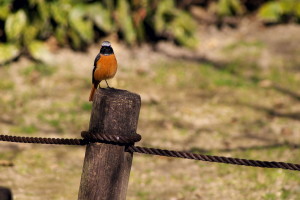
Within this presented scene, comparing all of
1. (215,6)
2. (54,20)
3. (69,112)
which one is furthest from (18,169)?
(215,6)

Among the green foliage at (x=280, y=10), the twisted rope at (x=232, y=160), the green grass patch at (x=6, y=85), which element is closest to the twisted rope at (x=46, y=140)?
the twisted rope at (x=232, y=160)

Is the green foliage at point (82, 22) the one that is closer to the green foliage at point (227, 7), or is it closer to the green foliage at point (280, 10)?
the green foliage at point (227, 7)

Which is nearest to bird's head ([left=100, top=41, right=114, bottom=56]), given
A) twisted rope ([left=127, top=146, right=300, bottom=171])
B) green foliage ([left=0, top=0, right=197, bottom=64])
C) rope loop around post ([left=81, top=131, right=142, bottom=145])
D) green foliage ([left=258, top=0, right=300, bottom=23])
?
twisted rope ([left=127, top=146, right=300, bottom=171])

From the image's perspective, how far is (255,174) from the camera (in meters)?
4.99

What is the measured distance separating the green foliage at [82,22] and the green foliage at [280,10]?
118 centimetres

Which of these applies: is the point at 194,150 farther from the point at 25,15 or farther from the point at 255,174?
the point at 25,15

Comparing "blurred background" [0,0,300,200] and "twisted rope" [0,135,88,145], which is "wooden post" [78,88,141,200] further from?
"blurred background" [0,0,300,200]

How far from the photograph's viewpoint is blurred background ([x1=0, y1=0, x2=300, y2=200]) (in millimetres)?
4941

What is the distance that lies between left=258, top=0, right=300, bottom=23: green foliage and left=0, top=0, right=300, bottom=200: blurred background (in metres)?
0.02

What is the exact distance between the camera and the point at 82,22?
7.68 meters

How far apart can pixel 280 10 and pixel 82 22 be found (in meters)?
3.10

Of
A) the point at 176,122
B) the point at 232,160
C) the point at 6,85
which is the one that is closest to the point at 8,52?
the point at 6,85

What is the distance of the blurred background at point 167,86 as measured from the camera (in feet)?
16.2

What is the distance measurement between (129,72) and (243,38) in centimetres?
214
